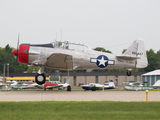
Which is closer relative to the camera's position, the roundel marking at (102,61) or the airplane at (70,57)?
the airplane at (70,57)

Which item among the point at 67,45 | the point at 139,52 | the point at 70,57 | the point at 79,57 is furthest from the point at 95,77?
the point at 70,57

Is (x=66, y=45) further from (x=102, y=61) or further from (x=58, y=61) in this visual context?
(x=102, y=61)

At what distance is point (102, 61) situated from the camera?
21031mm

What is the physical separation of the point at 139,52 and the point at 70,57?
7.13 meters

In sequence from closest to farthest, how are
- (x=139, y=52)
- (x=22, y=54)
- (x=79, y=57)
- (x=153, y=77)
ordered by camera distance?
(x=22, y=54) → (x=79, y=57) → (x=139, y=52) → (x=153, y=77)

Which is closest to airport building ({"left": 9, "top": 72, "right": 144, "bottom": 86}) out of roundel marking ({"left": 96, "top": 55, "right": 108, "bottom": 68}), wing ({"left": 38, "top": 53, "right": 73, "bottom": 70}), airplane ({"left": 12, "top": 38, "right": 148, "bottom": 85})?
airplane ({"left": 12, "top": 38, "right": 148, "bottom": 85})

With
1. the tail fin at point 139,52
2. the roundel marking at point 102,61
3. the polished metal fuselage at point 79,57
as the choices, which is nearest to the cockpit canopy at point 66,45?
the polished metal fuselage at point 79,57

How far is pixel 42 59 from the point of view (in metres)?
19.8

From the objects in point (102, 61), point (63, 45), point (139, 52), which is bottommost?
point (102, 61)

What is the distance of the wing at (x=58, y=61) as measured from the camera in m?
→ 18.9

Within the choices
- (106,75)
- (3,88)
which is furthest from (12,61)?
(3,88)

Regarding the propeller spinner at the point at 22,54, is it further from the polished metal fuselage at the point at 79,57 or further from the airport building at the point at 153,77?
the airport building at the point at 153,77

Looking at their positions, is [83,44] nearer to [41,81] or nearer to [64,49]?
[64,49]

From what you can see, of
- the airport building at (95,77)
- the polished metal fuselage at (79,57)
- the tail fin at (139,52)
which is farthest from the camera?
the airport building at (95,77)
